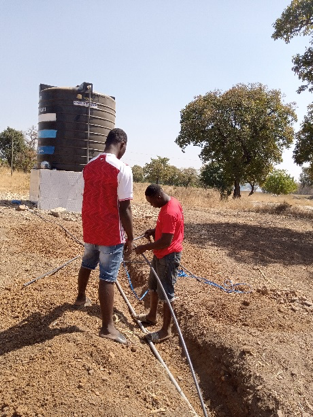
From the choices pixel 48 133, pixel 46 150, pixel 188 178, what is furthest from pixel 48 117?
pixel 188 178

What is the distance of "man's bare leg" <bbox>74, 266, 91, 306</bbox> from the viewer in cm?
397

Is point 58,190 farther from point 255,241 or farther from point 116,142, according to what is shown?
point 116,142

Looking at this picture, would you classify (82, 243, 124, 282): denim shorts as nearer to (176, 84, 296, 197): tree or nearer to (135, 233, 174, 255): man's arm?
(135, 233, 174, 255): man's arm

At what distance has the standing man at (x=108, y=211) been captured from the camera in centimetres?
334

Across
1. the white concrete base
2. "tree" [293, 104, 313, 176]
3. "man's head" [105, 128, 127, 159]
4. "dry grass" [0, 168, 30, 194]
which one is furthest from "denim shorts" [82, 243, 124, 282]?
"dry grass" [0, 168, 30, 194]

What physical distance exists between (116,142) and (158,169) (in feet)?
178

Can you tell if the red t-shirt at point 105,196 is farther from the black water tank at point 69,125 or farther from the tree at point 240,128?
the tree at point 240,128

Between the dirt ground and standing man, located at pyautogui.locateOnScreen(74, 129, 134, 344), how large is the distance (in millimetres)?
420

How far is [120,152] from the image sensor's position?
11.9ft

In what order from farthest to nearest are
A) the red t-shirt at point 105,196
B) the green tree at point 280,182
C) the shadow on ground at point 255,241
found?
the green tree at point 280,182
the shadow on ground at point 255,241
the red t-shirt at point 105,196

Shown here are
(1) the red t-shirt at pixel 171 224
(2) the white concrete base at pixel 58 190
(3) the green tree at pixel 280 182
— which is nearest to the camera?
(1) the red t-shirt at pixel 171 224

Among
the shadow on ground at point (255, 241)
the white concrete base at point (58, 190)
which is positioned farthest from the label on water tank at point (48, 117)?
the shadow on ground at point (255, 241)

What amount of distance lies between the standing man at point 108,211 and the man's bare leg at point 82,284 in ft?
1.48

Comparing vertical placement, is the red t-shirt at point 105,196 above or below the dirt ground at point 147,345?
above
